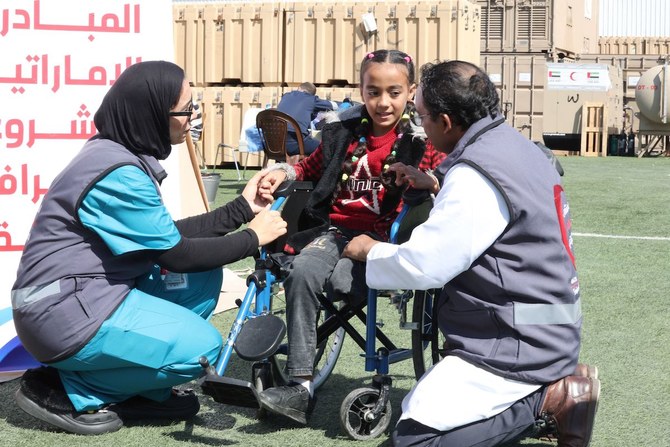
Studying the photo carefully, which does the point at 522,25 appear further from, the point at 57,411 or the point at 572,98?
the point at 57,411

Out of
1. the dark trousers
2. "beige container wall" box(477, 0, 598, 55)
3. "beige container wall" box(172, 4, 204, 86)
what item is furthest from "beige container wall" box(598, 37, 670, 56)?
the dark trousers

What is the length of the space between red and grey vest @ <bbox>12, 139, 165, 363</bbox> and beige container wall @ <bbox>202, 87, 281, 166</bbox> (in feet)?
42.7

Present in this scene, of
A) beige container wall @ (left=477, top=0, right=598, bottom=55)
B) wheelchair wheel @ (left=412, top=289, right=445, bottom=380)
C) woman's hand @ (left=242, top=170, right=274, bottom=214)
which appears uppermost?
beige container wall @ (left=477, top=0, right=598, bottom=55)

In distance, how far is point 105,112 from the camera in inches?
143

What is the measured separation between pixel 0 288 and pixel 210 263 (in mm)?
1793

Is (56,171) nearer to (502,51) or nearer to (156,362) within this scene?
(156,362)

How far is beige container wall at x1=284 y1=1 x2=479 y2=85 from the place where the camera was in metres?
15.3

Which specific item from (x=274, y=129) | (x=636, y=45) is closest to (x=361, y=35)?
(x=274, y=129)

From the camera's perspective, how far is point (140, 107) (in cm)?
360

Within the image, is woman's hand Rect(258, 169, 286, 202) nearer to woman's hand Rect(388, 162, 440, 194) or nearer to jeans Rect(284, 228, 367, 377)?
jeans Rect(284, 228, 367, 377)

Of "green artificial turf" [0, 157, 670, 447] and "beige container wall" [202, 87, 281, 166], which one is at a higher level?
"beige container wall" [202, 87, 281, 166]

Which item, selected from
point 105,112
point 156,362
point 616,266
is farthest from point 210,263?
point 616,266

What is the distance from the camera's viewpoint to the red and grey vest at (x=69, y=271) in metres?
3.51

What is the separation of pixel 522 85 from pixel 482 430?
20.3 metres
